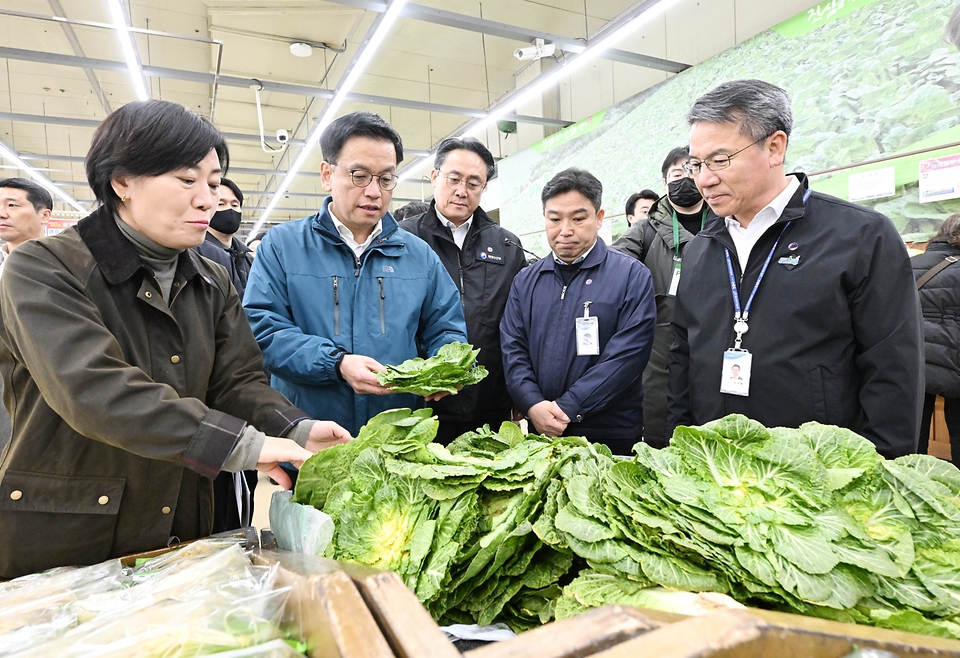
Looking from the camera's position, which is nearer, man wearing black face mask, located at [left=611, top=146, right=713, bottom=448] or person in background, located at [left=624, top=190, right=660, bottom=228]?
man wearing black face mask, located at [left=611, top=146, right=713, bottom=448]

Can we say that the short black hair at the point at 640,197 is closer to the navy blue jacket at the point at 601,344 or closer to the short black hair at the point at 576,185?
the short black hair at the point at 576,185

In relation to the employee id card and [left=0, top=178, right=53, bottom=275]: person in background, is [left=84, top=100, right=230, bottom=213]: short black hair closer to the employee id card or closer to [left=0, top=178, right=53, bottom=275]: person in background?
the employee id card

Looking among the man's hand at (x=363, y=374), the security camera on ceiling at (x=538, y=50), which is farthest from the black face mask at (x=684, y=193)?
the security camera on ceiling at (x=538, y=50)

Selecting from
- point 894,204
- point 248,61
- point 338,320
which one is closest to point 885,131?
point 894,204

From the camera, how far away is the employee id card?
97.8 inches

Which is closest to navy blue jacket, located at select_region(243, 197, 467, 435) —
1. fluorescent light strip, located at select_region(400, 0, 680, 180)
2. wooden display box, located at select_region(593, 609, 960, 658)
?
wooden display box, located at select_region(593, 609, 960, 658)

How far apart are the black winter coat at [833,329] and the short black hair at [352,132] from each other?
4.62 feet

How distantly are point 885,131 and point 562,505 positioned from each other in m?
4.99

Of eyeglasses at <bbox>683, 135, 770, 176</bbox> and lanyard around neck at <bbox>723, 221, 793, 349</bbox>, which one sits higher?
eyeglasses at <bbox>683, 135, 770, 176</bbox>

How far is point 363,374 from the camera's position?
1.74 meters

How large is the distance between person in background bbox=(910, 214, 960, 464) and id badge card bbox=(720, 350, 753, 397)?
1963 mm

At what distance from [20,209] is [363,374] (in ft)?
10.4

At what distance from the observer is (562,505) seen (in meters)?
1.08

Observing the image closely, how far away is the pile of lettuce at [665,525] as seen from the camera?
32.9 inches
